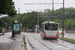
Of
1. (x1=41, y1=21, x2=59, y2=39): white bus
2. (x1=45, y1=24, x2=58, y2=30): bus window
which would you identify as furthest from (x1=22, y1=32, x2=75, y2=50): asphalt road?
(x1=45, y1=24, x2=58, y2=30): bus window

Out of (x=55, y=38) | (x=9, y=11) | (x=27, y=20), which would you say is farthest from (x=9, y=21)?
(x=9, y=11)

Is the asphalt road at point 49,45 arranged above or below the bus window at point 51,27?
below

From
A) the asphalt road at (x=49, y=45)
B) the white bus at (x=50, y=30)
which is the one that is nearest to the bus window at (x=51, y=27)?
the white bus at (x=50, y=30)

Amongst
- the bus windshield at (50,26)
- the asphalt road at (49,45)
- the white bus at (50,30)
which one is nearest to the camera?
the asphalt road at (49,45)

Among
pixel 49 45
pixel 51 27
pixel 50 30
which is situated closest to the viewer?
pixel 49 45

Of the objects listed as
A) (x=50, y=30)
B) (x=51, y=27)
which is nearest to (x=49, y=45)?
(x=50, y=30)

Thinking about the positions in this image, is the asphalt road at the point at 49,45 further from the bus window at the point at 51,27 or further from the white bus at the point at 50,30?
the bus window at the point at 51,27

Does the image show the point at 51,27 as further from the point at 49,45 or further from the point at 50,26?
the point at 49,45

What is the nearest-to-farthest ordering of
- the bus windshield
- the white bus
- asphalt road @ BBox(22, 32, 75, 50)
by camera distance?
1. asphalt road @ BBox(22, 32, 75, 50)
2. the white bus
3. the bus windshield

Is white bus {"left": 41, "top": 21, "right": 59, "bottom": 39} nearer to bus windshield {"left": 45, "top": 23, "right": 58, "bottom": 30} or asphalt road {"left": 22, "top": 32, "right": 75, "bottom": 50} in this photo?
bus windshield {"left": 45, "top": 23, "right": 58, "bottom": 30}

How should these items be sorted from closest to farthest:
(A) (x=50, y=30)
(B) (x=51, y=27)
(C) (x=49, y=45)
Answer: (C) (x=49, y=45) → (A) (x=50, y=30) → (B) (x=51, y=27)

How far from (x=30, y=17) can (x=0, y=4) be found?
87.9 metres

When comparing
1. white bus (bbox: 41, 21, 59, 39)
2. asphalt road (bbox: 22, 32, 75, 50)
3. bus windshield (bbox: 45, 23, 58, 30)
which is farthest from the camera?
bus windshield (bbox: 45, 23, 58, 30)

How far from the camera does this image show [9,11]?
790 inches
